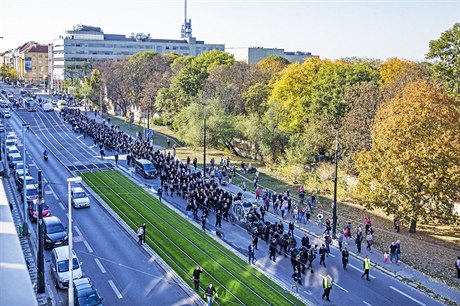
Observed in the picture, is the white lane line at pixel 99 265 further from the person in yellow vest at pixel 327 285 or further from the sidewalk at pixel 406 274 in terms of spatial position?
the sidewalk at pixel 406 274

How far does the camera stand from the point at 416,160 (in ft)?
95.7

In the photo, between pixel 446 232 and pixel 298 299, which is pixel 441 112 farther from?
pixel 298 299

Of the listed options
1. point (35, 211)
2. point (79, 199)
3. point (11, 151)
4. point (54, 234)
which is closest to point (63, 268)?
point (54, 234)

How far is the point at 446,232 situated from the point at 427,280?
8.82 m

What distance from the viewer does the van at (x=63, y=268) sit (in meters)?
21.2


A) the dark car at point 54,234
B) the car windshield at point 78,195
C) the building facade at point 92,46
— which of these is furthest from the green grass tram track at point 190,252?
the building facade at point 92,46

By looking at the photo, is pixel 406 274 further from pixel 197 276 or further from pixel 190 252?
pixel 190 252

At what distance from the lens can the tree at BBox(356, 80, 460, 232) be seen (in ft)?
94.4

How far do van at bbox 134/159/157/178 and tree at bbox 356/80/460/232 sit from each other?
738 inches

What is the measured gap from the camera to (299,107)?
2096 inches

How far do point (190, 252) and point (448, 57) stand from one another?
3000 cm

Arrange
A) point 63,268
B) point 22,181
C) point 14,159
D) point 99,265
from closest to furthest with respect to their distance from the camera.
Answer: point 63,268, point 99,265, point 22,181, point 14,159

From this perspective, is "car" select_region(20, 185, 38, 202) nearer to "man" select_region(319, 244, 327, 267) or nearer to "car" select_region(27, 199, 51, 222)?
"car" select_region(27, 199, 51, 222)

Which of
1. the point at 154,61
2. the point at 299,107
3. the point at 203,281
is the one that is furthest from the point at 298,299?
the point at 154,61
